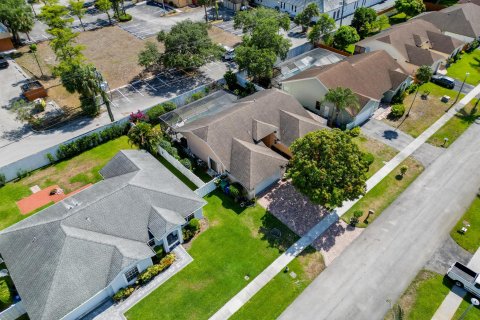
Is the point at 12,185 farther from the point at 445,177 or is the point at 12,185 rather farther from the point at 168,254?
the point at 445,177

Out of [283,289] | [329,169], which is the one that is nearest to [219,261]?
[283,289]

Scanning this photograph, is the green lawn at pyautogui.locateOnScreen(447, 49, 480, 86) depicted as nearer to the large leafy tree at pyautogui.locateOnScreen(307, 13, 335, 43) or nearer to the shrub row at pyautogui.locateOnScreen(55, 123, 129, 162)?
the large leafy tree at pyautogui.locateOnScreen(307, 13, 335, 43)

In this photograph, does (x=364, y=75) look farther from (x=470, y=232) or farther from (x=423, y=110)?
(x=470, y=232)

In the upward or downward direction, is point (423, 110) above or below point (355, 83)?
below

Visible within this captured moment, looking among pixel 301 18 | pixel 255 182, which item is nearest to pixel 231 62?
pixel 301 18

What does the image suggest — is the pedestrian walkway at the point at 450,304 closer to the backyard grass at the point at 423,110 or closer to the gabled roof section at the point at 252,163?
the gabled roof section at the point at 252,163

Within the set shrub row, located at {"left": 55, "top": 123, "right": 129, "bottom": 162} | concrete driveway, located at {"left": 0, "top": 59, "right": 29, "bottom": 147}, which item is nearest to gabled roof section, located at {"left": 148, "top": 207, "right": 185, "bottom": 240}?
shrub row, located at {"left": 55, "top": 123, "right": 129, "bottom": 162}
